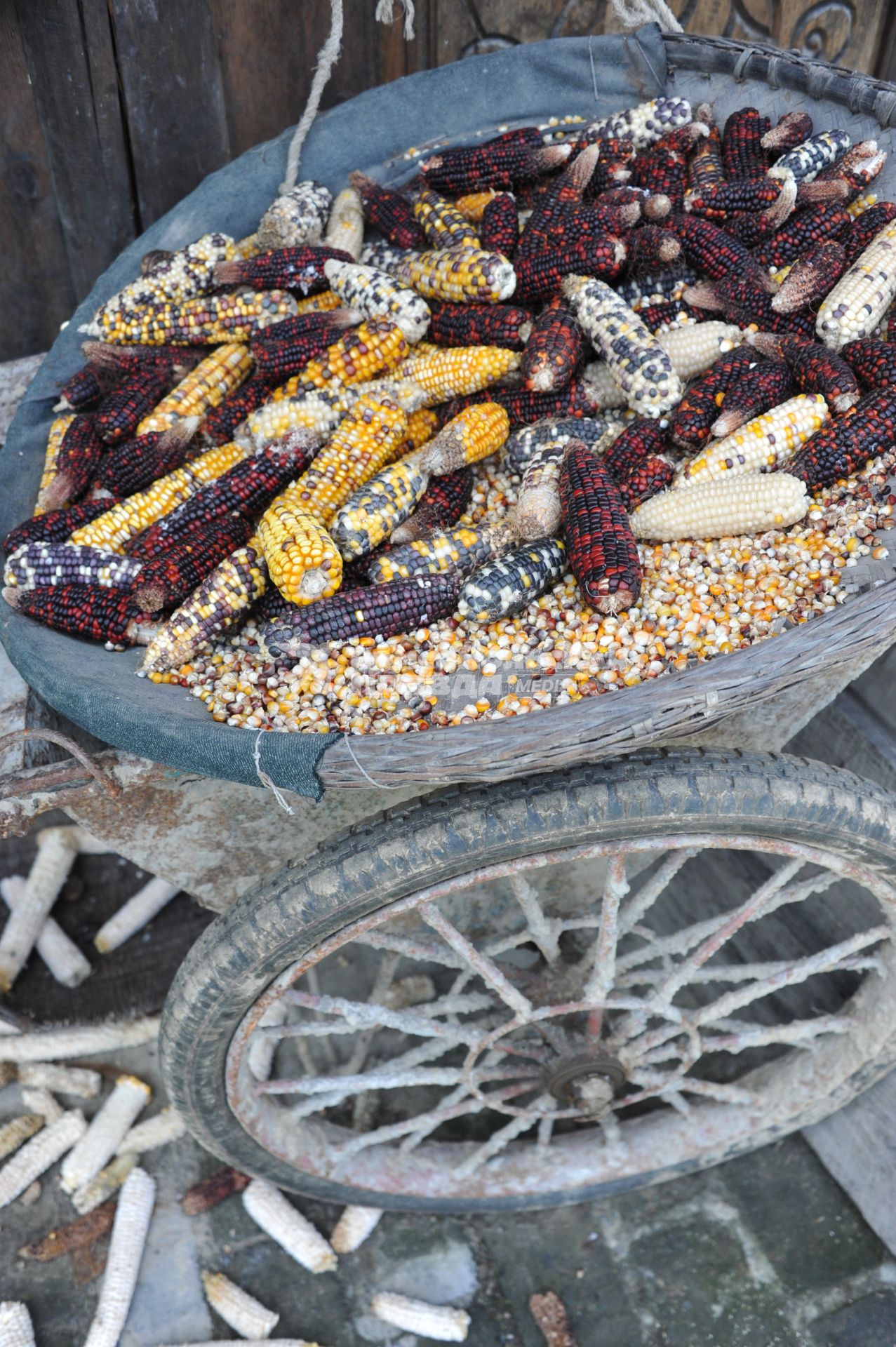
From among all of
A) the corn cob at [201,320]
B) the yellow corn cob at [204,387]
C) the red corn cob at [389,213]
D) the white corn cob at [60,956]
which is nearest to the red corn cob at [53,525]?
the yellow corn cob at [204,387]

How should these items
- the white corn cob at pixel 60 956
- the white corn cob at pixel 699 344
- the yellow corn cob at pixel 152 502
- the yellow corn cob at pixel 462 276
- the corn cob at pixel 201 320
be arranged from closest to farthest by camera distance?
the yellow corn cob at pixel 152 502 → the white corn cob at pixel 699 344 → the yellow corn cob at pixel 462 276 → the corn cob at pixel 201 320 → the white corn cob at pixel 60 956

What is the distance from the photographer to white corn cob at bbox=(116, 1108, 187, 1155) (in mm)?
2639

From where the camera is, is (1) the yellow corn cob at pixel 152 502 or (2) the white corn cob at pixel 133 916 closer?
(1) the yellow corn cob at pixel 152 502

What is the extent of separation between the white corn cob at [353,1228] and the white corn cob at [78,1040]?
0.74 m

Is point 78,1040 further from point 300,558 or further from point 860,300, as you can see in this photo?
point 860,300

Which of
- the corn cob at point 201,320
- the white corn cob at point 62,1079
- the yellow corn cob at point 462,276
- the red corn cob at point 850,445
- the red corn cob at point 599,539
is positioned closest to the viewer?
the red corn cob at point 599,539

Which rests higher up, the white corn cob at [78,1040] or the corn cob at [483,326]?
the corn cob at [483,326]

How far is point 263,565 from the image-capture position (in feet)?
6.48

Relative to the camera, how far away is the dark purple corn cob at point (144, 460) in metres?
2.26

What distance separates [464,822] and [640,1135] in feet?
4.52

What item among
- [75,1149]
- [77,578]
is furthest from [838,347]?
[75,1149]

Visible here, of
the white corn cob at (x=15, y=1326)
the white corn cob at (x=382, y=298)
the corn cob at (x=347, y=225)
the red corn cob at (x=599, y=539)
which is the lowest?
the white corn cob at (x=15, y=1326)

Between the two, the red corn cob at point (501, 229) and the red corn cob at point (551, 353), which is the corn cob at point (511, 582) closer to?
the red corn cob at point (551, 353)

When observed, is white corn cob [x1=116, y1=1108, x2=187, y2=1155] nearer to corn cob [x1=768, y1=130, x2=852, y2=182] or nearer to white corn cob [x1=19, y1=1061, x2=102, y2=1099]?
white corn cob [x1=19, y1=1061, x2=102, y2=1099]
